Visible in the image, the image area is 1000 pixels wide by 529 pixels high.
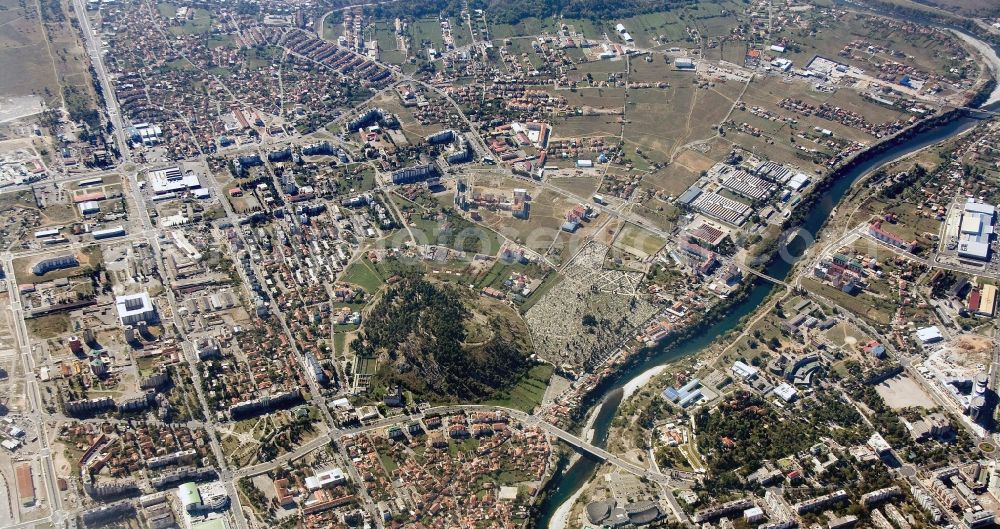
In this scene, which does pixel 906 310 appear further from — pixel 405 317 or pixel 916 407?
pixel 405 317

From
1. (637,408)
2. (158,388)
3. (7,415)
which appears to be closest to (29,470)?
(7,415)

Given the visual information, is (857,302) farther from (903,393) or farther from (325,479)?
(325,479)

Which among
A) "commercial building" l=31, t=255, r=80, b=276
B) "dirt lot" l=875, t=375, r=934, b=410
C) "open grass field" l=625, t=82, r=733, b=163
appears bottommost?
"dirt lot" l=875, t=375, r=934, b=410

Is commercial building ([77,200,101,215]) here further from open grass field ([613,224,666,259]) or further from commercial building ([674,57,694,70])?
commercial building ([674,57,694,70])

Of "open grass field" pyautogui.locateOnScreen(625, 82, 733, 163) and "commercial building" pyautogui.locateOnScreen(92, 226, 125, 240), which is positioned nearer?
"commercial building" pyautogui.locateOnScreen(92, 226, 125, 240)

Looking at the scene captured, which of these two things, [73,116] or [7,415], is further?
[73,116]

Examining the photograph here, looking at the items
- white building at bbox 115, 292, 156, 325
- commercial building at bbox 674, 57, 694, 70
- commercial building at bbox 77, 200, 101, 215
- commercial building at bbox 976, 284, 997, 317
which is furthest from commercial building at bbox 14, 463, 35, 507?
commercial building at bbox 674, 57, 694, 70
